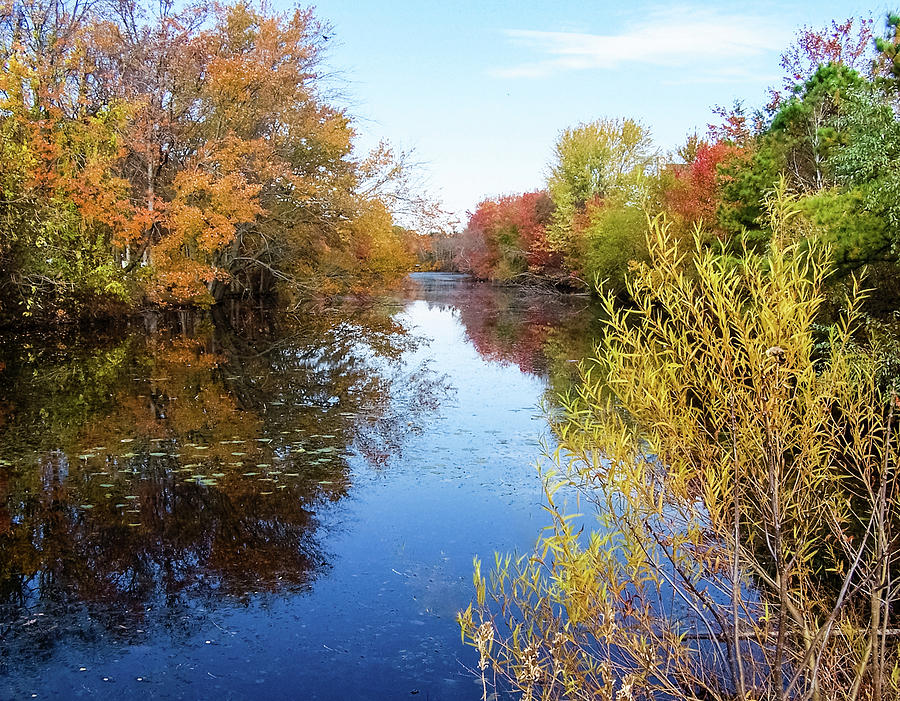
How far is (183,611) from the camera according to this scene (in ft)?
18.6

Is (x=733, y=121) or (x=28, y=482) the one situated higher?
(x=733, y=121)

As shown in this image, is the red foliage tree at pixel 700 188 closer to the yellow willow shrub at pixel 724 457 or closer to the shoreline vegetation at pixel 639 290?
the shoreline vegetation at pixel 639 290

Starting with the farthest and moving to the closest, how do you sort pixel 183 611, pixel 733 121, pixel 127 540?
pixel 733 121 → pixel 127 540 → pixel 183 611

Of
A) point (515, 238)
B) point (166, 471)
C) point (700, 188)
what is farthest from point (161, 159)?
point (515, 238)

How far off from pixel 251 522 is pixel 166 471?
2072mm

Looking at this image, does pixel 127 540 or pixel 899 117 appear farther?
pixel 899 117

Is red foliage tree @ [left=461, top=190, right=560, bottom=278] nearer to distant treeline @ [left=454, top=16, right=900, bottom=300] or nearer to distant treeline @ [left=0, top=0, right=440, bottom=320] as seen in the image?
distant treeline @ [left=454, top=16, right=900, bottom=300]

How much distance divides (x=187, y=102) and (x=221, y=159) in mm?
2571

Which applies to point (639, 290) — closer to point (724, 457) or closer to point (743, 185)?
point (724, 457)

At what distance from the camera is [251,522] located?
7.42m

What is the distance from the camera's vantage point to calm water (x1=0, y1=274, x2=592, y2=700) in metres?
5.03

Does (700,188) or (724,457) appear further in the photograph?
(700,188)

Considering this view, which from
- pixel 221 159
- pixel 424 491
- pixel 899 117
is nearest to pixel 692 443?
pixel 424 491

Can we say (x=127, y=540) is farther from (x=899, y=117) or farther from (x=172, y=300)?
(x=172, y=300)
